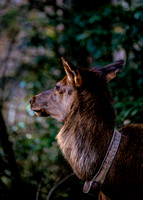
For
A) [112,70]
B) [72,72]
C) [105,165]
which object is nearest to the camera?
[105,165]

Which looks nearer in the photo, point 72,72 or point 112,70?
A: point 72,72

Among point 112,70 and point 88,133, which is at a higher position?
point 112,70

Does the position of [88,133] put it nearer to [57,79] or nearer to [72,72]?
[72,72]

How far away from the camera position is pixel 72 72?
78.4 inches

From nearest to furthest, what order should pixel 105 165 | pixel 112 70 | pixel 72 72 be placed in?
1. pixel 105 165
2. pixel 72 72
3. pixel 112 70

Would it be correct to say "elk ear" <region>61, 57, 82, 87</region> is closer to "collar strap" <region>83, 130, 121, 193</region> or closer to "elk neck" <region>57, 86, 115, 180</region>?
"elk neck" <region>57, 86, 115, 180</region>

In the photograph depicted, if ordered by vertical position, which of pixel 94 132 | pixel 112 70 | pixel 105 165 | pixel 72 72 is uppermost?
pixel 72 72

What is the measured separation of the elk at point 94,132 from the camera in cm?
185

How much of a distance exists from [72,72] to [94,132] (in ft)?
1.93

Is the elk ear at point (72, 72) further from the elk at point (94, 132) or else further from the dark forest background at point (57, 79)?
the dark forest background at point (57, 79)

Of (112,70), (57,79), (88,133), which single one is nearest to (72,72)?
(112,70)

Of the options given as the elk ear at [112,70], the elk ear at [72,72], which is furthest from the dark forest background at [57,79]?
the elk ear at [72,72]

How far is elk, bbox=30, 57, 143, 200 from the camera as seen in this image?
1.85 m

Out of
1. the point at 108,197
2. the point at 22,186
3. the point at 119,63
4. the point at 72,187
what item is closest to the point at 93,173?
the point at 108,197
